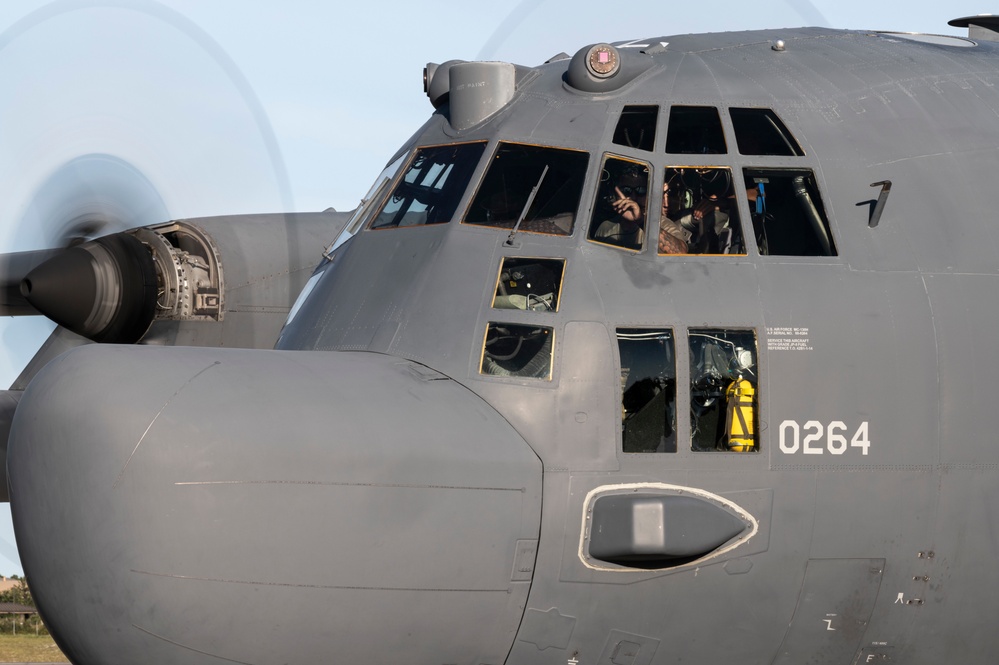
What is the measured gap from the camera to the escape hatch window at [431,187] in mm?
9484

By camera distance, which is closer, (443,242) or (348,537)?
(348,537)

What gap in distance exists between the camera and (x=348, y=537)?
7.44 meters

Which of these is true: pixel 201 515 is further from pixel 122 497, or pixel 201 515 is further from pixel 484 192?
pixel 484 192

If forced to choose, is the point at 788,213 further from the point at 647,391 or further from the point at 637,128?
the point at 647,391

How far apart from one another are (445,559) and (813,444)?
8.39ft

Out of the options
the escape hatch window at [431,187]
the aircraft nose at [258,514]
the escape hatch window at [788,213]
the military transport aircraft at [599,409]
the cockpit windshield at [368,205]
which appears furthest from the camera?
the cockpit windshield at [368,205]

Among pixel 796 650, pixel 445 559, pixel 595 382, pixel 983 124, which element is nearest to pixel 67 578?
pixel 445 559

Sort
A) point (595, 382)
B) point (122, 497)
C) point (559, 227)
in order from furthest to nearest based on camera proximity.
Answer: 1. point (559, 227)
2. point (595, 382)
3. point (122, 497)

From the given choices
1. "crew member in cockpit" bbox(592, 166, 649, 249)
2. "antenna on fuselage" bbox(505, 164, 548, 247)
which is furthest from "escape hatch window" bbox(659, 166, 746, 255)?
"antenna on fuselage" bbox(505, 164, 548, 247)

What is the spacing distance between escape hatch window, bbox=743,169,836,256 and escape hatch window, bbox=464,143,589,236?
4.02 ft

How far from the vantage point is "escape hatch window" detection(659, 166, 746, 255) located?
8969 mm

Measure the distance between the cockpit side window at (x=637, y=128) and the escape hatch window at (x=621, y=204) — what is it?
0.53 ft

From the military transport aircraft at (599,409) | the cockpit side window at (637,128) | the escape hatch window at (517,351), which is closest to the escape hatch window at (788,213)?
the military transport aircraft at (599,409)

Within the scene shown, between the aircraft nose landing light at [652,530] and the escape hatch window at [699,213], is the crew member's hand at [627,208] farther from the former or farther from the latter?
the aircraft nose landing light at [652,530]
